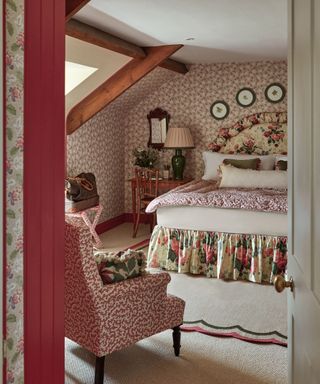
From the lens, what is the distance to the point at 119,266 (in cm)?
281

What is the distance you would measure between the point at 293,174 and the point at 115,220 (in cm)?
578

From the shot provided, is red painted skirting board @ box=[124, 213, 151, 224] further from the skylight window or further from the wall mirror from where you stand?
the skylight window

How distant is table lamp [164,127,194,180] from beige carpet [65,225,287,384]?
10.7ft

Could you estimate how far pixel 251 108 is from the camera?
23.0ft

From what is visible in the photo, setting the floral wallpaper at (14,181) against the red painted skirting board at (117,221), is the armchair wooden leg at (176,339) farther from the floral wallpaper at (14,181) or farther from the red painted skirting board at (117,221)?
the red painted skirting board at (117,221)

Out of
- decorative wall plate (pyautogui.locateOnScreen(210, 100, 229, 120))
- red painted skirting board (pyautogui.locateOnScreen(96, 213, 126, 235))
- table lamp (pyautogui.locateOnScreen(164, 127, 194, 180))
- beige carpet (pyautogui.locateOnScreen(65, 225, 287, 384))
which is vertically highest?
decorative wall plate (pyautogui.locateOnScreen(210, 100, 229, 120))

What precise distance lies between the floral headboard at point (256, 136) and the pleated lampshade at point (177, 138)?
17.2 inches

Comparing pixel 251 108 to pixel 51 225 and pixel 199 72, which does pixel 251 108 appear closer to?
pixel 199 72

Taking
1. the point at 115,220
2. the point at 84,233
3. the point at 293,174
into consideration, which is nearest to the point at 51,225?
the point at 293,174

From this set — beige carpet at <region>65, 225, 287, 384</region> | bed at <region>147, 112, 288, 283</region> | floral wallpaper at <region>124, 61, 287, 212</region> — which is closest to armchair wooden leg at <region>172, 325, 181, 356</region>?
beige carpet at <region>65, 225, 287, 384</region>

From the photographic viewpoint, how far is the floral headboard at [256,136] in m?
6.82

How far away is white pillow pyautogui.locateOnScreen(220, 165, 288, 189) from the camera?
5758 millimetres

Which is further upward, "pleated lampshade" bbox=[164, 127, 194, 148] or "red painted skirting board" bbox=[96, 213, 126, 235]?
"pleated lampshade" bbox=[164, 127, 194, 148]

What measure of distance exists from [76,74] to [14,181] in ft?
15.8
